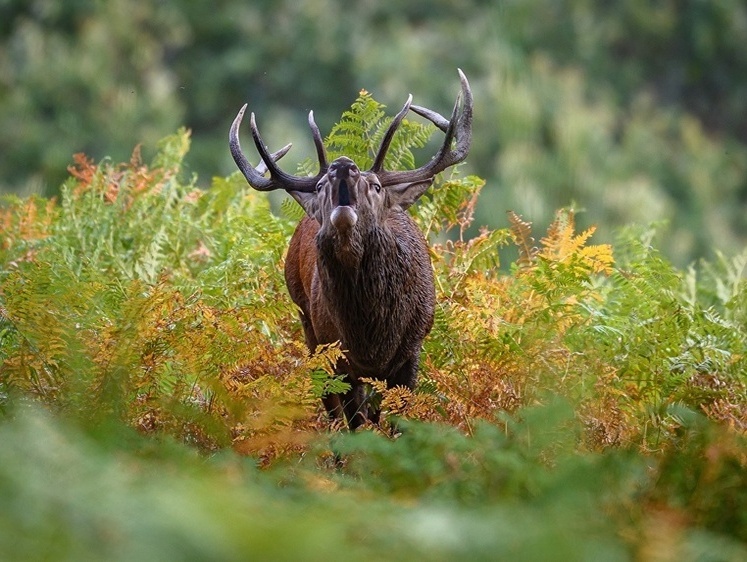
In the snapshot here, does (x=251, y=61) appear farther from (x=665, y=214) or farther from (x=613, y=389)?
(x=613, y=389)

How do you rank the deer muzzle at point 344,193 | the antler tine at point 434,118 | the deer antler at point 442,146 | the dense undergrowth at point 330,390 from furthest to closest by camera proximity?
the antler tine at point 434,118, the deer antler at point 442,146, the deer muzzle at point 344,193, the dense undergrowth at point 330,390

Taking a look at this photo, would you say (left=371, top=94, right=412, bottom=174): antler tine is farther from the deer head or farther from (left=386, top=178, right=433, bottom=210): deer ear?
(left=386, top=178, right=433, bottom=210): deer ear

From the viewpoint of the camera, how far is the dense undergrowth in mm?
2463

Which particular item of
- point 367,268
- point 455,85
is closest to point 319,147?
point 367,268

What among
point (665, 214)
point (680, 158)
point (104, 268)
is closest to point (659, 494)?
point (104, 268)

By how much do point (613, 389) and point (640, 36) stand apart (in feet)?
69.3

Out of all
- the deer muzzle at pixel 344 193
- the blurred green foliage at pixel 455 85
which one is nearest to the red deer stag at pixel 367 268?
the deer muzzle at pixel 344 193

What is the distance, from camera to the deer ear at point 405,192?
6660 mm

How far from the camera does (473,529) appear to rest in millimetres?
2451

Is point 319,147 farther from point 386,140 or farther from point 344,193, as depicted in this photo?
point 344,193

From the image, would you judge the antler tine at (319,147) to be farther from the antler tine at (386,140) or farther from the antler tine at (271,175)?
the antler tine at (386,140)

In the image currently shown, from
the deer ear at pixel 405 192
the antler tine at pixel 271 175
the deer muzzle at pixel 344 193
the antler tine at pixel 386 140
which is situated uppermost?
the antler tine at pixel 271 175

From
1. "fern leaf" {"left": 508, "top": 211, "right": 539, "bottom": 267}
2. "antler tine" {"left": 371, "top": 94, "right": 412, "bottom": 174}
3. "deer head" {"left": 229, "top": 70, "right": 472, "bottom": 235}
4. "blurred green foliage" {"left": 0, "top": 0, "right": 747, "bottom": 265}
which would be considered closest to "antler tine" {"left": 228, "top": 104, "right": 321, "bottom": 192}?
"deer head" {"left": 229, "top": 70, "right": 472, "bottom": 235}

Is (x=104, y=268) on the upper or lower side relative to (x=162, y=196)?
lower
